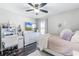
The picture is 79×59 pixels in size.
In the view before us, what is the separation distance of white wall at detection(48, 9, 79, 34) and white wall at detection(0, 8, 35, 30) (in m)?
0.40

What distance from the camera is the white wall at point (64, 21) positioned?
1.43 m

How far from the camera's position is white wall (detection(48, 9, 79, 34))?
1435 millimetres

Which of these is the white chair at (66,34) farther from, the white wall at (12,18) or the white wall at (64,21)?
the white wall at (12,18)

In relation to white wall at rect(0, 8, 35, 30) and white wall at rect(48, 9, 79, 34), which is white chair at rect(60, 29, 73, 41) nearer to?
white wall at rect(48, 9, 79, 34)

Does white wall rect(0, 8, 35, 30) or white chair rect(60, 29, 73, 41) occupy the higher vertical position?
white wall rect(0, 8, 35, 30)

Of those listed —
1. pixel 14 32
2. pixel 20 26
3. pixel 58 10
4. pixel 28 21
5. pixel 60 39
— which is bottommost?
pixel 60 39

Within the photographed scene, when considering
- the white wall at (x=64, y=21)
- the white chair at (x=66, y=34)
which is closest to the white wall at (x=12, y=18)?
the white wall at (x=64, y=21)

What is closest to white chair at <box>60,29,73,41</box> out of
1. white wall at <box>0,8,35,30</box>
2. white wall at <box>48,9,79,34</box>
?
white wall at <box>48,9,79,34</box>

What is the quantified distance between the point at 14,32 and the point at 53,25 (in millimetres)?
877

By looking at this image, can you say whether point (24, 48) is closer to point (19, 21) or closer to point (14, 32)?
point (14, 32)

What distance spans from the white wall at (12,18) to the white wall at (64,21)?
395mm

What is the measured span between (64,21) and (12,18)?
1.09 meters

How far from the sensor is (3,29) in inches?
70.4

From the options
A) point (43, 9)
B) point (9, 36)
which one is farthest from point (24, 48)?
point (43, 9)
